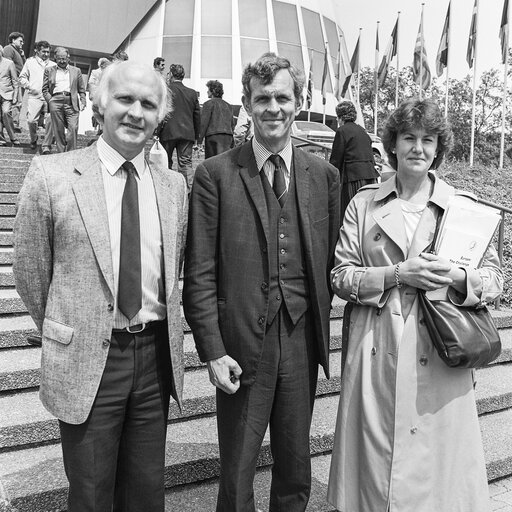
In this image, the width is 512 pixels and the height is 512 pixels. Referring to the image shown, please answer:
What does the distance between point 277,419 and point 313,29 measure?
3169 cm

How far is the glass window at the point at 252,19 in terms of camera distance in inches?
1148

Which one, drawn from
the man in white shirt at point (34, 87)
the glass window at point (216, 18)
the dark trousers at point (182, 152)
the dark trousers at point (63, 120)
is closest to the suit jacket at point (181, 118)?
the dark trousers at point (182, 152)

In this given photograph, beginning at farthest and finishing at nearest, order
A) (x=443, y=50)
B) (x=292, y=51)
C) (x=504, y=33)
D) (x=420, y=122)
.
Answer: (x=292, y=51) → (x=443, y=50) → (x=504, y=33) → (x=420, y=122)

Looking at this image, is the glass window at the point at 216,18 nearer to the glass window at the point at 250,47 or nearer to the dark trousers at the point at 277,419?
the glass window at the point at 250,47

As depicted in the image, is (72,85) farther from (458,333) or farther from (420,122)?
(458,333)

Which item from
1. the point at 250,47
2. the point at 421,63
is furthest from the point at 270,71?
the point at 250,47

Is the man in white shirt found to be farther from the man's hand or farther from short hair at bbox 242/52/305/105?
the man's hand

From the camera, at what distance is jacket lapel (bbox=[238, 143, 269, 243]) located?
2322 mm

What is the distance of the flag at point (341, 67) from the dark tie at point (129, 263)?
975 inches

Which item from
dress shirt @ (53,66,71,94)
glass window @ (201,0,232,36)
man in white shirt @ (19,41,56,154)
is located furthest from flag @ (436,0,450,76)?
dress shirt @ (53,66,71,94)

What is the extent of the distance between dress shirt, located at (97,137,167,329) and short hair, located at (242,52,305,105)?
596 millimetres

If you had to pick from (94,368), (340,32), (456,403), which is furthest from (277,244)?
(340,32)

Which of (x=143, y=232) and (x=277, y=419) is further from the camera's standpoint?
(x=277, y=419)

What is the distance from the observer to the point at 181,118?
8.00 metres
